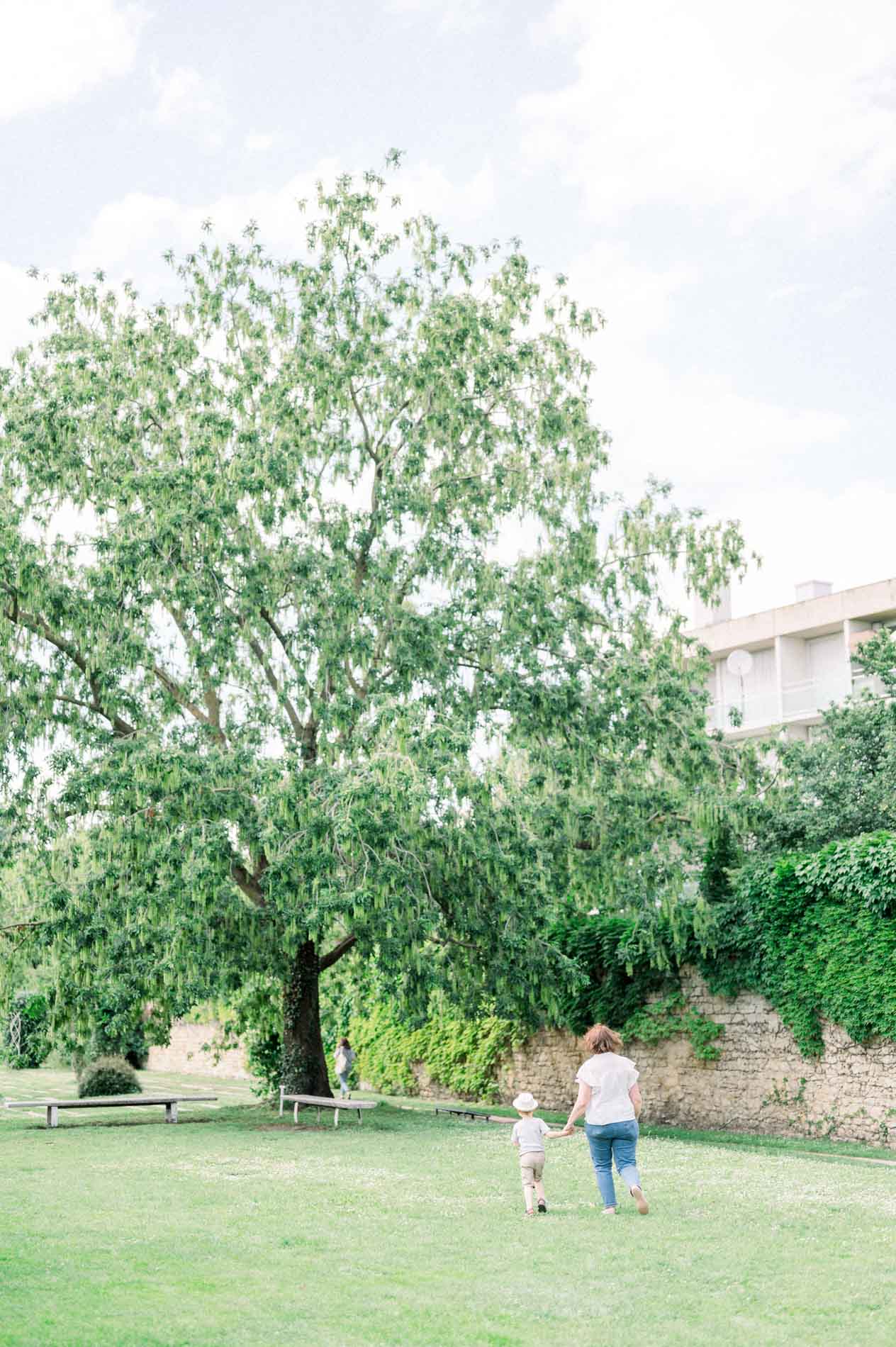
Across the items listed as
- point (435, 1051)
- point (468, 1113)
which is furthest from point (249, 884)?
point (435, 1051)

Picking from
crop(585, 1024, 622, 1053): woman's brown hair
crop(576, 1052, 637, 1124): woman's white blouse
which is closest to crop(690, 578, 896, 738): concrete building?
crop(585, 1024, 622, 1053): woman's brown hair

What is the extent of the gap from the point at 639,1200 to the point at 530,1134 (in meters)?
0.83

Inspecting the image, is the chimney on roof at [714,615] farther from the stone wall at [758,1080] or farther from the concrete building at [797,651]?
the stone wall at [758,1080]

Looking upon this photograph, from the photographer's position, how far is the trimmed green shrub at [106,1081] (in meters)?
23.9

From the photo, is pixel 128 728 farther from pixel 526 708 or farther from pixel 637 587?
pixel 637 587

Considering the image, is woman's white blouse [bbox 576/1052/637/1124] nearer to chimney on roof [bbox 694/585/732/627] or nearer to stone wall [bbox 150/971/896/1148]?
stone wall [bbox 150/971/896/1148]

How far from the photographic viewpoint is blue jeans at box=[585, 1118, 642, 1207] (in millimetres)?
8867

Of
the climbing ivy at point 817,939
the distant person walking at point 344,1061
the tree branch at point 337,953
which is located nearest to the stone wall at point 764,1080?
the climbing ivy at point 817,939

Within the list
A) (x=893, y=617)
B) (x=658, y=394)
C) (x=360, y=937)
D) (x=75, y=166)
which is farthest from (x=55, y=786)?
(x=893, y=617)

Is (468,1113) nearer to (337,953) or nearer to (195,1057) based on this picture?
(337,953)

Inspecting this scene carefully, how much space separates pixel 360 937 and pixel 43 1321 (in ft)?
34.9

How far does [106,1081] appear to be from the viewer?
78.6 feet

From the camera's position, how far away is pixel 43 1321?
6062 millimetres

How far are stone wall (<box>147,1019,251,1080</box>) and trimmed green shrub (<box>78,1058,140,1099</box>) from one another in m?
8.41
